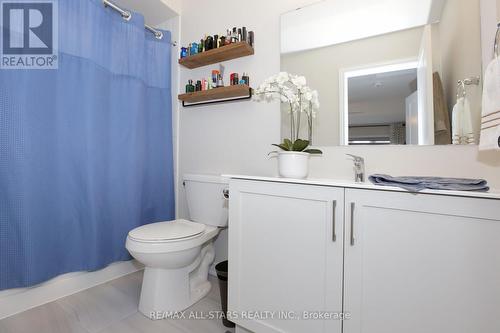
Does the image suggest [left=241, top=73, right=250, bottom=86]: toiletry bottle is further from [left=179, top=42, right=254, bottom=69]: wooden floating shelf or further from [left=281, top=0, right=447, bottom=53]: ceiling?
[left=281, top=0, right=447, bottom=53]: ceiling

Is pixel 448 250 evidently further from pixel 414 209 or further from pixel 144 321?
pixel 144 321

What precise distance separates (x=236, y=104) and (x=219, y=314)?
1.33m

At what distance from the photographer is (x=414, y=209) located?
84 cm

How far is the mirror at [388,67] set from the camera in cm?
110

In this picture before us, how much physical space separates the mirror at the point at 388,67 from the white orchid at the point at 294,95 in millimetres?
38

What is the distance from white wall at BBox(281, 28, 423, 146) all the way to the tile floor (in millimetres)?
1187

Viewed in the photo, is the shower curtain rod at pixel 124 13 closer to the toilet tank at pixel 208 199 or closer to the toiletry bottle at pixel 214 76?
the toiletry bottle at pixel 214 76

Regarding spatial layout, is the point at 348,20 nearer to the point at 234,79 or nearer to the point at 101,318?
the point at 234,79

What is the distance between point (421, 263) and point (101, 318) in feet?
5.15

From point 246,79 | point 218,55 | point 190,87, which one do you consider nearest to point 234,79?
point 246,79

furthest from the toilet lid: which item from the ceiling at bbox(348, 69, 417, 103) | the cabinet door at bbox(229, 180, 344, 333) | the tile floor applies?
the ceiling at bbox(348, 69, 417, 103)

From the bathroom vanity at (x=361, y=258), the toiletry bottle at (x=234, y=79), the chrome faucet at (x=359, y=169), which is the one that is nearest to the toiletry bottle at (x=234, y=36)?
the toiletry bottle at (x=234, y=79)

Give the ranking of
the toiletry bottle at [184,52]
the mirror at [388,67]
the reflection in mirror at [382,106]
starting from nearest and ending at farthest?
the mirror at [388,67], the reflection in mirror at [382,106], the toiletry bottle at [184,52]

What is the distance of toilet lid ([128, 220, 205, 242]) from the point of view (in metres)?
1.31
